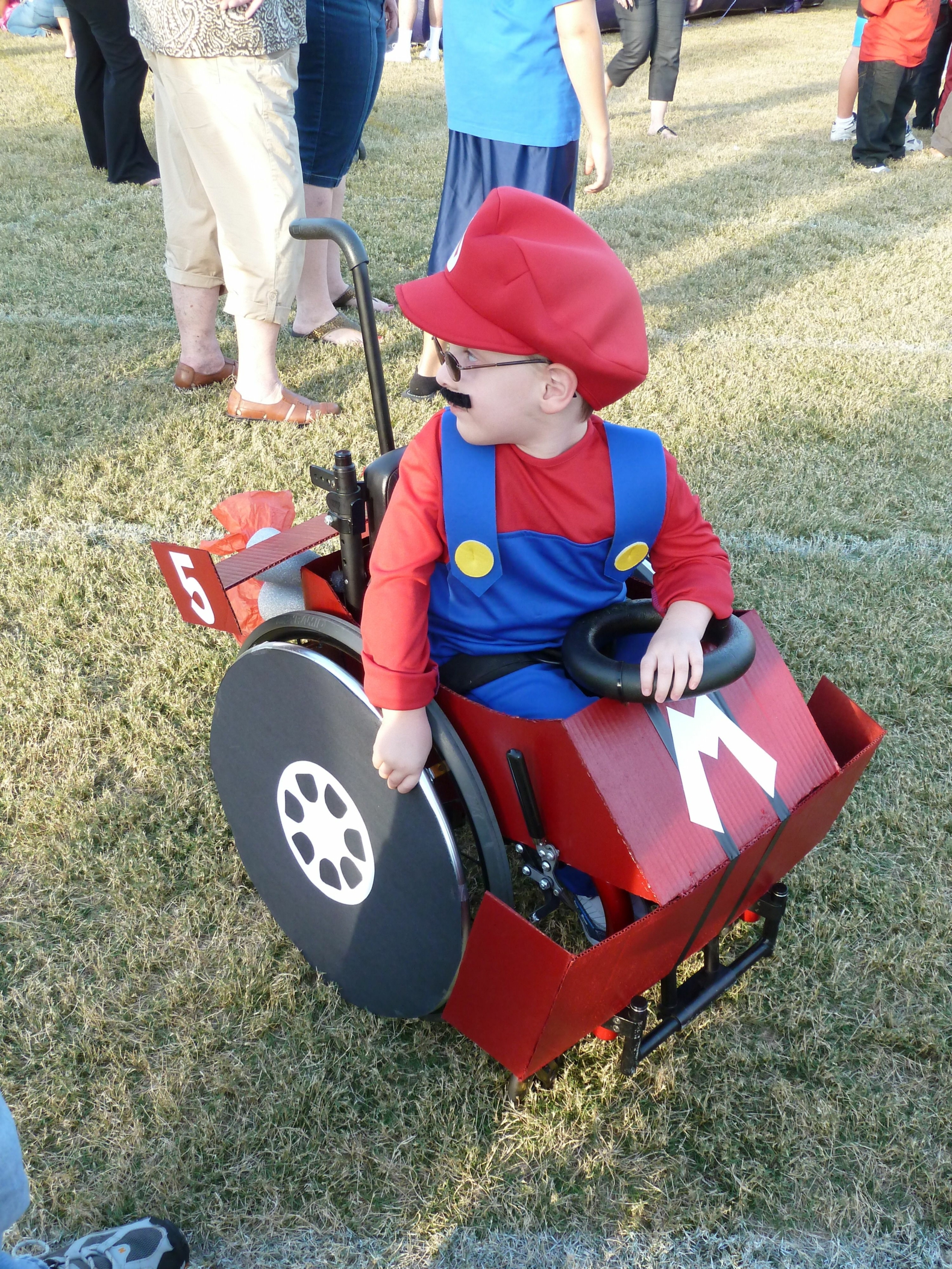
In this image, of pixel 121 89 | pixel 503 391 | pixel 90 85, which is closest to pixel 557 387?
pixel 503 391

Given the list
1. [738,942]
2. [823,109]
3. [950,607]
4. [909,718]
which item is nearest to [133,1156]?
[738,942]

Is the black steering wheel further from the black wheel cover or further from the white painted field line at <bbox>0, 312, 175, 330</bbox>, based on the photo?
the white painted field line at <bbox>0, 312, 175, 330</bbox>

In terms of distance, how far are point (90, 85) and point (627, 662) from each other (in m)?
6.58

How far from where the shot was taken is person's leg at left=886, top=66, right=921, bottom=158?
7.18 metres

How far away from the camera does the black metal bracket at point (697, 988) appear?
1.51 metres

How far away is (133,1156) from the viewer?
60.5 inches

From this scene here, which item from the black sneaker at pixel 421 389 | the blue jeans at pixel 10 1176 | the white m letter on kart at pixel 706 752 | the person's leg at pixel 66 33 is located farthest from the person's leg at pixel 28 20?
the blue jeans at pixel 10 1176

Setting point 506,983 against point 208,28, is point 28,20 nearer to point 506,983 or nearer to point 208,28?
point 208,28

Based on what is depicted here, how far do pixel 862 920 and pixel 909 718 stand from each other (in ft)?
2.33

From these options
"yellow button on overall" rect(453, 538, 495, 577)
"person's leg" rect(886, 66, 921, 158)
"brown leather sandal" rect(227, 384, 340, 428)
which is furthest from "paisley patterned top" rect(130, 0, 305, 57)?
"person's leg" rect(886, 66, 921, 158)

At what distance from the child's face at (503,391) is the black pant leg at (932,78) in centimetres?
945

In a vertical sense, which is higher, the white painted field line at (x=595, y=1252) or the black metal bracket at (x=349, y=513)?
the black metal bracket at (x=349, y=513)

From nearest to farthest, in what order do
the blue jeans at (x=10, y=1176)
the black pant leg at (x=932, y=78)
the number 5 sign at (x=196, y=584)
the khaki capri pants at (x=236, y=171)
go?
the blue jeans at (x=10, y=1176), the number 5 sign at (x=196, y=584), the khaki capri pants at (x=236, y=171), the black pant leg at (x=932, y=78)

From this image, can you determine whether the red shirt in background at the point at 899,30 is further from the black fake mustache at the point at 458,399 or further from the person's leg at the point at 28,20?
the person's leg at the point at 28,20
